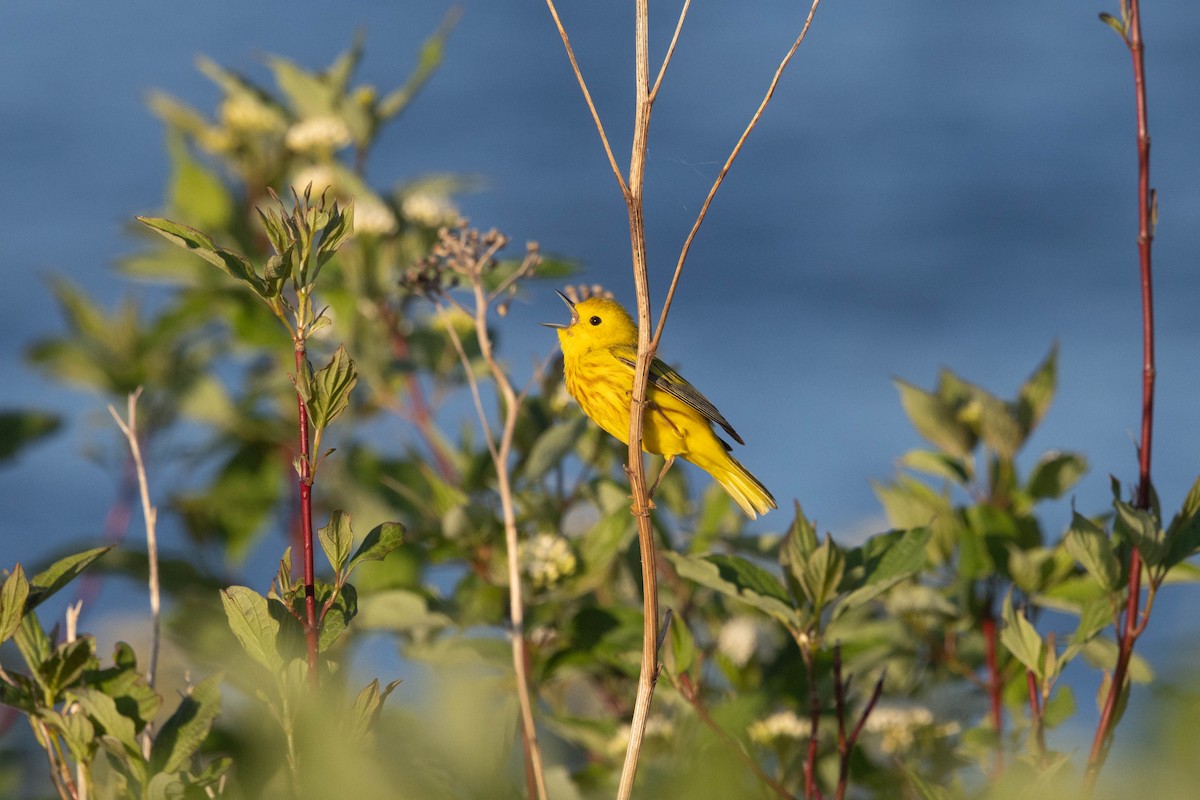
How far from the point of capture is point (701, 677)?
9.16ft

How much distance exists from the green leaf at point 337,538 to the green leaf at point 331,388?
0.35 feet

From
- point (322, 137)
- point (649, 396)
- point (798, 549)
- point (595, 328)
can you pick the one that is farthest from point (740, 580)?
point (322, 137)

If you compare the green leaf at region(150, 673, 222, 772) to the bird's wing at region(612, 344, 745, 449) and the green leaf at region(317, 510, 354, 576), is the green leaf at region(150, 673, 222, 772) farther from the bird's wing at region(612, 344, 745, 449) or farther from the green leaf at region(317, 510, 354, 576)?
the bird's wing at region(612, 344, 745, 449)

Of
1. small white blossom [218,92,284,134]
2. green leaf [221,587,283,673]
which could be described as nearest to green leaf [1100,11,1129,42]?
green leaf [221,587,283,673]

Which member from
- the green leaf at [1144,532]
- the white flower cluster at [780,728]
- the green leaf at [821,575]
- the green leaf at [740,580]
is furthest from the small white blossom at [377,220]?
the green leaf at [1144,532]

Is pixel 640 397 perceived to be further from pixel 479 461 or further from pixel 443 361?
pixel 443 361

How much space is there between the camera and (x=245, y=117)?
4871 millimetres

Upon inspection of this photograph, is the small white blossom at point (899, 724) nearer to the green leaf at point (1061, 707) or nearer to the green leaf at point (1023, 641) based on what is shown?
the green leaf at point (1061, 707)

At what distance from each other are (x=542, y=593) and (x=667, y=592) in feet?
1.12

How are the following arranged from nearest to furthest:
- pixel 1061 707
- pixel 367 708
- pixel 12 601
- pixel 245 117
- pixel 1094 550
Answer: pixel 367 708, pixel 12 601, pixel 1094 550, pixel 1061 707, pixel 245 117

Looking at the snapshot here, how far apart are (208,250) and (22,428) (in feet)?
11.6

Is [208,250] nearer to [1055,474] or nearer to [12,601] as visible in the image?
[12,601]

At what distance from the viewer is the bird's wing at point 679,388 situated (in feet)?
9.34

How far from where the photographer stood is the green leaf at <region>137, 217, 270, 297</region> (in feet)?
4.02
